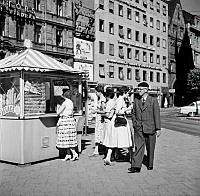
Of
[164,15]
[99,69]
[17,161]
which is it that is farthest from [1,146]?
[164,15]

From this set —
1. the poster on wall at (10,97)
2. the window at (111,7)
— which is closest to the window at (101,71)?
the window at (111,7)

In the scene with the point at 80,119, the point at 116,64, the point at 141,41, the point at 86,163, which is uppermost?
the point at 141,41

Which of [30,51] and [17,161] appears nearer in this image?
[17,161]

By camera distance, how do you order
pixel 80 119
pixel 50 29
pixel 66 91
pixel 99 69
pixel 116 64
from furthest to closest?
pixel 116 64 < pixel 99 69 < pixel 50 29 < pixel 80 119 < pixel 66 91

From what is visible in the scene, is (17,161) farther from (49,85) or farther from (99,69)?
(99,69)

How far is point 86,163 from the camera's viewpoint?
28.8 ft

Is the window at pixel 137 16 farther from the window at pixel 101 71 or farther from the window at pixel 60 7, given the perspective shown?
the window at pixel 60 7

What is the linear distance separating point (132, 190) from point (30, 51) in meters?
5.12

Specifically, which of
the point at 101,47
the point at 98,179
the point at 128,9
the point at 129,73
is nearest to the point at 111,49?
the point at 101,47

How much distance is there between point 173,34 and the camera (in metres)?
61.9

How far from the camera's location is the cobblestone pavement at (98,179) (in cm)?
605

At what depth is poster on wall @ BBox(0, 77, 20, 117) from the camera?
8.78 m

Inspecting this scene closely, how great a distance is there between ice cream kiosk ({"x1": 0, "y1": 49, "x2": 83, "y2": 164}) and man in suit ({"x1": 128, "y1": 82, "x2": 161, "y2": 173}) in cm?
230

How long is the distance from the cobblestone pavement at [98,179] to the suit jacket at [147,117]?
36.9 inches
